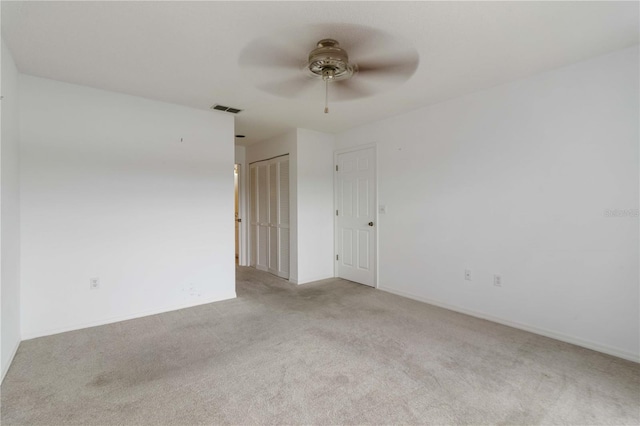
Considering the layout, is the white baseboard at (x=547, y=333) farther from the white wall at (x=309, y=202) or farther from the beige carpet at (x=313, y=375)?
the white wall at (x=309, y=202)

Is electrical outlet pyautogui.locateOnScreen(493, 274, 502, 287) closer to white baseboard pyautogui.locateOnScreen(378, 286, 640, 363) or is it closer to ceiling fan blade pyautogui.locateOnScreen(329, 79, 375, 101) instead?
white baseboard pyautogui.locateOnScreen(378, 286, 640, 363)

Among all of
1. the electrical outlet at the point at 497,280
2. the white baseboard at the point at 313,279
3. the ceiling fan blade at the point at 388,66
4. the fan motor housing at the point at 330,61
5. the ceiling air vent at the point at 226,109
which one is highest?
the ceiling air vent at the point at 226,109

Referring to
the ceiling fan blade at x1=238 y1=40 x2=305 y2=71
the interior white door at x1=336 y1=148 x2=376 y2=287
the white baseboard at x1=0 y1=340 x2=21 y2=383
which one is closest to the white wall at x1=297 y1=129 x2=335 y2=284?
the interior white door at x1=336 y1=148 x2=376 y2=287

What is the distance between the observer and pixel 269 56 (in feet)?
7.80

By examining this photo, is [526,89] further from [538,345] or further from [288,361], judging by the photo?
[288,361]

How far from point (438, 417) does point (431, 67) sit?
2.60 meters

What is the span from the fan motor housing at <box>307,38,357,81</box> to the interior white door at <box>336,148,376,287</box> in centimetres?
229

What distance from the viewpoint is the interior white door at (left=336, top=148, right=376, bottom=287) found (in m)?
4.44

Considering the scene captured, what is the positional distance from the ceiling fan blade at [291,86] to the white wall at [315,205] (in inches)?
61.8

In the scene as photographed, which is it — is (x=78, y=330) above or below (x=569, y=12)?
below

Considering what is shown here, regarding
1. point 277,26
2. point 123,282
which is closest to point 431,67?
point 277,26

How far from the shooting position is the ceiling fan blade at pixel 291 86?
2.67 meters

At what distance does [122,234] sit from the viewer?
318 cm

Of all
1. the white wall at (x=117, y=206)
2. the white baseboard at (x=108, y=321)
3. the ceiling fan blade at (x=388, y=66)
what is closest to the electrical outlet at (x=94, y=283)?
the white wall at (x=117, y=206)
